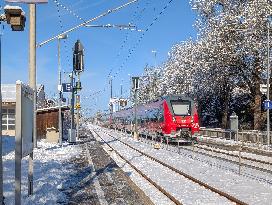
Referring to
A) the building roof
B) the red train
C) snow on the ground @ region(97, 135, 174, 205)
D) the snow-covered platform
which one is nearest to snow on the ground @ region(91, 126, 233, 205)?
snow on the ground @ region(97, 135, 174, 205)

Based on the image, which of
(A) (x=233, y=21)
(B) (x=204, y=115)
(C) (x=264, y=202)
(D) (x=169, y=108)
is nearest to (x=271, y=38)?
(A) (x=233, y=21)

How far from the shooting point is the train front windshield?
115ft

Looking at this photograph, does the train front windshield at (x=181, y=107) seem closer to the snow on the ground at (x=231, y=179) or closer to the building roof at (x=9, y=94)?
the snow on the ground at (x=231, y=179)

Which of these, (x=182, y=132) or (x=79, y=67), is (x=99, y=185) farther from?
(x=182, y=132)

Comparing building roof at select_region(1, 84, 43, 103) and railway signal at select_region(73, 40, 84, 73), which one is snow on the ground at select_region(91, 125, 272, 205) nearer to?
railway signal at select_region(73, 40, 84, 73)

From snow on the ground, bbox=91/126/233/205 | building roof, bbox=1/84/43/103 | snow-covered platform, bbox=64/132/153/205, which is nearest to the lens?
snow on the ground, bbox=91/126/233/205

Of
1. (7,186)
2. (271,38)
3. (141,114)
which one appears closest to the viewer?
(7,186)

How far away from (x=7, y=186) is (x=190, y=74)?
49708mm

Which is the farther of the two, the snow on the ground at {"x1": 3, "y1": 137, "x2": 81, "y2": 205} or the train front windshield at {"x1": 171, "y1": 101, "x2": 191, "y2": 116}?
the train front windshield at {"x1": 171, "y1": 101, "x2": 191, "y2": 116}

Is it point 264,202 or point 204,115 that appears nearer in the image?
point 264,202

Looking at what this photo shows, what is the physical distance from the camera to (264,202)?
10953mm

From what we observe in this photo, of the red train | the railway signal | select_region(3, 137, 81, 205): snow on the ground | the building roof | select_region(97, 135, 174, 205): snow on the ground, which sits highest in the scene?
the railway signal

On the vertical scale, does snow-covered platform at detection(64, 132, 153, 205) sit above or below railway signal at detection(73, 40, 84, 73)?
below

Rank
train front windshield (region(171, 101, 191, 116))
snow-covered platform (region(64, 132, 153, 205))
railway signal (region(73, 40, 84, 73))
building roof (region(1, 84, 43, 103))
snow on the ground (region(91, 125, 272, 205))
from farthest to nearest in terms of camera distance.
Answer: building roof (region(1, 84, 43, 103)) < train front windshield (region(171, 101, 191, 116)) < railway signal (region(73, 40, 84, 73)) < snow on the ground (region(91, 125, 272, 205)) < snow-covered platform (region(64, 132, 153, 205))
